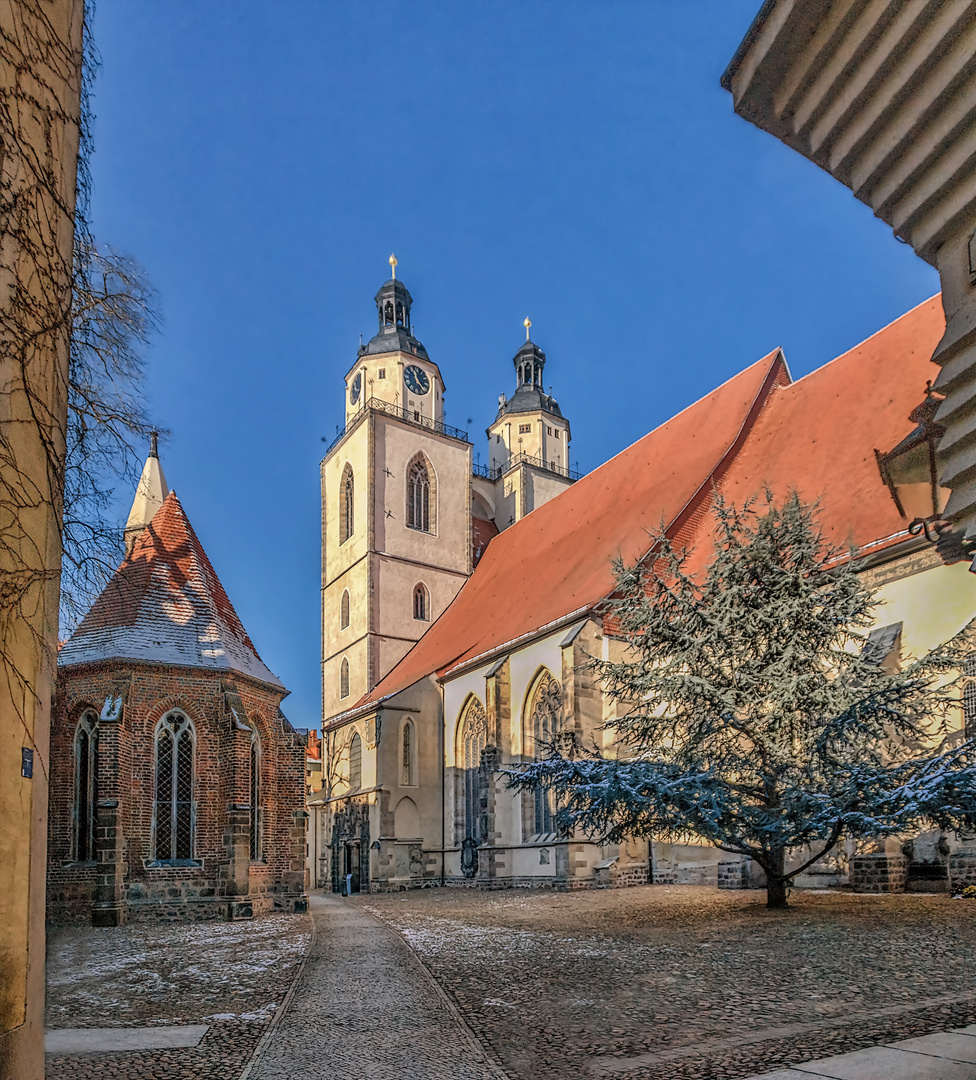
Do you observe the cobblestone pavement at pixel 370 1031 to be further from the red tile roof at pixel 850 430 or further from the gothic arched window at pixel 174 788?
the red tile roof at pixel 850 430

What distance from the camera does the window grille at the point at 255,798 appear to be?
55.8ft

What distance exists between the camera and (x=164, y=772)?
16188mm

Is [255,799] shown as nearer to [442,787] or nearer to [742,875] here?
[742,875]

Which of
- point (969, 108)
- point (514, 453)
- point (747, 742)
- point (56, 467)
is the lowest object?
point (747, 742)

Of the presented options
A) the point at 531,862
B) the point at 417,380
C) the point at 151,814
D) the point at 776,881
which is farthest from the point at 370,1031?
the point at 417,380

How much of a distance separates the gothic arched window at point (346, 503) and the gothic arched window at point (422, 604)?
330cm

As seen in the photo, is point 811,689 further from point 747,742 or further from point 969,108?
point 969,108

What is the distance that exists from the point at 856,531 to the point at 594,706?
658 centimetres

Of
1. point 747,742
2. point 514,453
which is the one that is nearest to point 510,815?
point 747,742

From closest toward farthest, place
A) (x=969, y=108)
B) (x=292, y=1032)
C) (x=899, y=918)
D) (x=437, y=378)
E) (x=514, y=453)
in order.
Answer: (x=969, y=108)
(x=292, y=1032)
(x=899, y=918)
(x=437, y=378)
(x=514, y=453)

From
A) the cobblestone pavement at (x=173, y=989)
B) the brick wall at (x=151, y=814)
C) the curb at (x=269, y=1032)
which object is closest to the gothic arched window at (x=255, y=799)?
the brick wall at (x=151, y=814)

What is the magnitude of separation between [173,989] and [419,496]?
1116 inches

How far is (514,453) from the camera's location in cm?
4538

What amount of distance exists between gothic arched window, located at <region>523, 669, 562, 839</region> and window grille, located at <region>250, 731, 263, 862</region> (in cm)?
657
